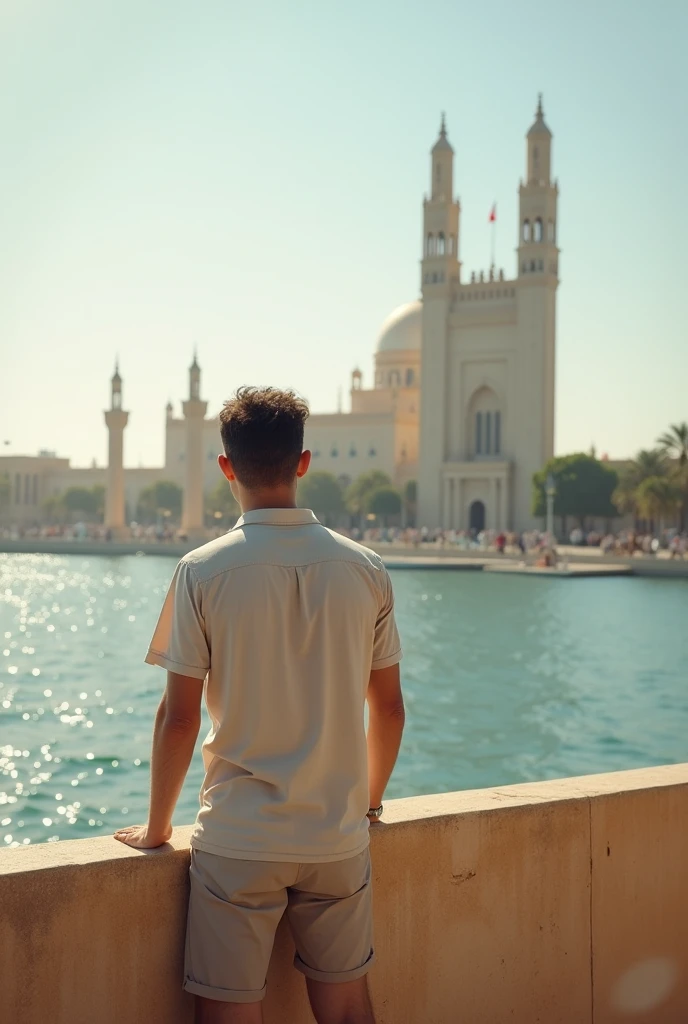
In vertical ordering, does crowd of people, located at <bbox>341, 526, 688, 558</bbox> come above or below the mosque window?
below

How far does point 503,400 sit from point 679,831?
5623 centimetres

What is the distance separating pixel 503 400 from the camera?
58.3m

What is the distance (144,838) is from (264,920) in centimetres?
30

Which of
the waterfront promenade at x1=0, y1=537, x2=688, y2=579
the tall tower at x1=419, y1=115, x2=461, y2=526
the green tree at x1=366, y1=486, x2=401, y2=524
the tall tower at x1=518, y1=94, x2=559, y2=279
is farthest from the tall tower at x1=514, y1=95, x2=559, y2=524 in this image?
the waterfront promenade at x1=0, y1=537, x2=688, y2=579

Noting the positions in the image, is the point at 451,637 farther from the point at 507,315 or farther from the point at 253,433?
the point at 507,315

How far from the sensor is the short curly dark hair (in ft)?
7.13

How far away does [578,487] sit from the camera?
171ft

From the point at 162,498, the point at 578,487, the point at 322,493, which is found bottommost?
the point at 162,498

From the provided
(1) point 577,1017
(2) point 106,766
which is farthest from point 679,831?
(2) point 106,766

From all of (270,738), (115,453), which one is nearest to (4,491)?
(115,453)

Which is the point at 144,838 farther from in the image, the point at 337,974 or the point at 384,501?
the point at 384,501

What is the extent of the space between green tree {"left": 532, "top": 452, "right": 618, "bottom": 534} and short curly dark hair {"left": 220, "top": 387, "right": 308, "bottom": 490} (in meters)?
50.4

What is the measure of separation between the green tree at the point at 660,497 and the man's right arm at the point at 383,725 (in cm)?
4276

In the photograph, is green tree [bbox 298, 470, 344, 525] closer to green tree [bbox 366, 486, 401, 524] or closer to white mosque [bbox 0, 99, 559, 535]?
green tree [bbox 366, 486, 401, 524]
